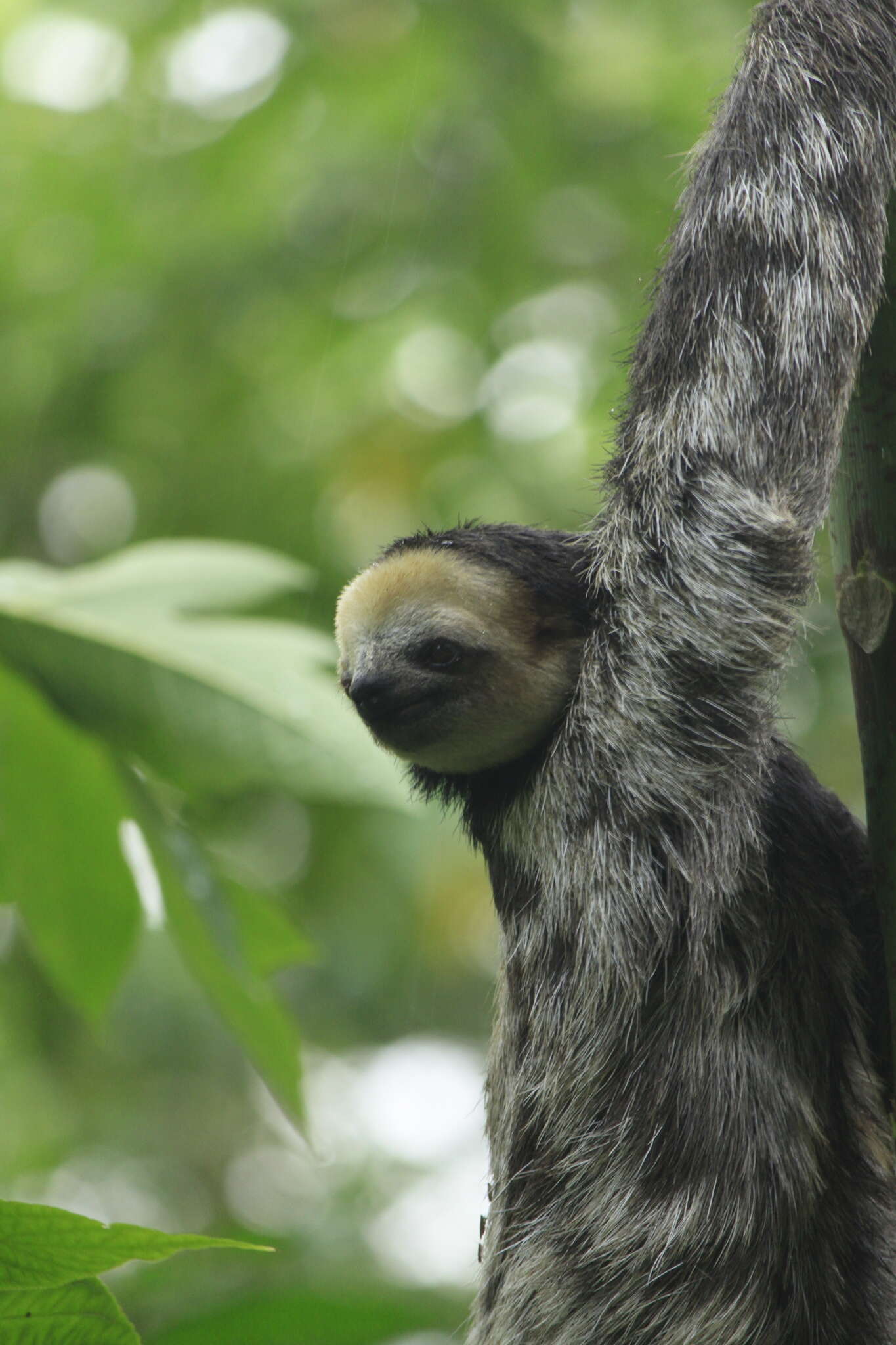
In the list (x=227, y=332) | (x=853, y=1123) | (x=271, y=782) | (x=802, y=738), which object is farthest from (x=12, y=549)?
(x=853, y=1123)

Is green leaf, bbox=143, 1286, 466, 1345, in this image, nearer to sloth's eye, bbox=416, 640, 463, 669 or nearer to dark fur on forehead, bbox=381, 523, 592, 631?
sloth's eye, bbox=416, 640, 463, 669

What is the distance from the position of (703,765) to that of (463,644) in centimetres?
86

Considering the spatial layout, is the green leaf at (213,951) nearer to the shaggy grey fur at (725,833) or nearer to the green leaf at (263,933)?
the green leaf at (263,933)

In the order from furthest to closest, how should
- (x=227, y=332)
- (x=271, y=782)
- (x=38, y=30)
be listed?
(x=227, y=332) < (x=38, y=30) < (x=271, y=782)

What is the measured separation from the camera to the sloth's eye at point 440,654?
4449 millimetres

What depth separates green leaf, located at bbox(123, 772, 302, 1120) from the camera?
4105mm

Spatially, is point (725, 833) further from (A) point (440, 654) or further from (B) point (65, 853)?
(B) point (65, 853)

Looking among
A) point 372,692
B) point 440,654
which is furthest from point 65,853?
point 440,654

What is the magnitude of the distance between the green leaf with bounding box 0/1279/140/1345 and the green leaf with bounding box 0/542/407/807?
1.93 metres

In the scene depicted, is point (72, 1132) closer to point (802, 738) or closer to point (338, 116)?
point (802, 738)

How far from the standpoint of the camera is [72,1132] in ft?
43.1

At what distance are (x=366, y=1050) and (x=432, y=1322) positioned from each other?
41.5ft

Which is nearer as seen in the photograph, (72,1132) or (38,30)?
(38,30)

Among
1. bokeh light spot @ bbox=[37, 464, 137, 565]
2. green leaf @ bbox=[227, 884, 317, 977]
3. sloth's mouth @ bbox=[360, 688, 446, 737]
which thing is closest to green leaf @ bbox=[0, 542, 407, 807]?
sloth's mouth @ bbox=[360, 688, 446, 737]
